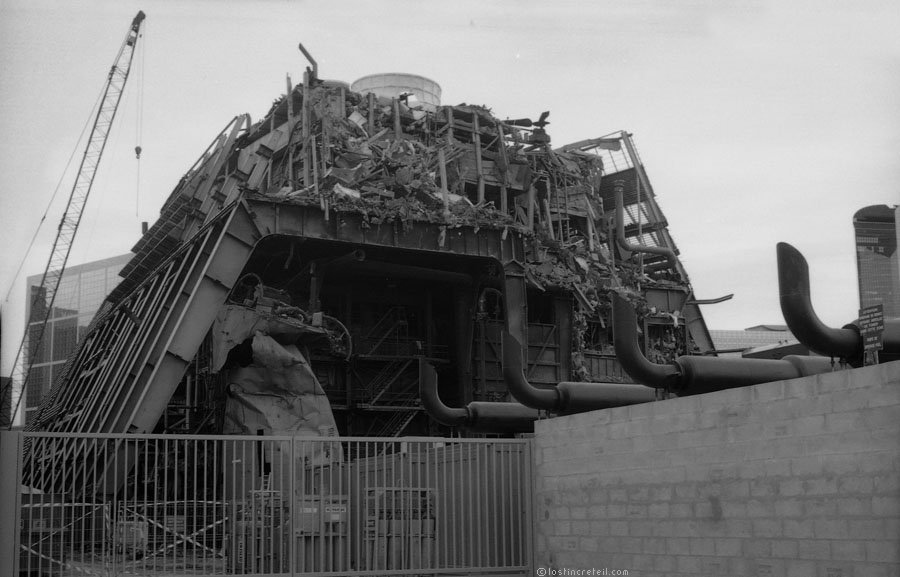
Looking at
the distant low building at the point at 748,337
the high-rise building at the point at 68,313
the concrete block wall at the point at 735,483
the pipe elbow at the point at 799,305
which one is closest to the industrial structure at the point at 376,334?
the pipe elbow at the point at 799,305

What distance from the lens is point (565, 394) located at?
1844 cm

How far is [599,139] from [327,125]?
72.3 feet

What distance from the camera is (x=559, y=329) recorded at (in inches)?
1554

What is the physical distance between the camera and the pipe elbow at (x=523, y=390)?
18.3m

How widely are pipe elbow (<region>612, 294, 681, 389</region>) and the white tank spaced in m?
33.3

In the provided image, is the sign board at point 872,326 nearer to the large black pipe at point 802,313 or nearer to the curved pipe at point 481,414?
the large black pipe at point 802,313

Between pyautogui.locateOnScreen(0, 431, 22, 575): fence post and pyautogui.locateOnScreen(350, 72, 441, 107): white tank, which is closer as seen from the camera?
pyautogui.locateOnScreen(0, 431, 22, 575): fence post

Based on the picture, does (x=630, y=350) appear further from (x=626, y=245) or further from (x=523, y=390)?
(x=626, y=245)

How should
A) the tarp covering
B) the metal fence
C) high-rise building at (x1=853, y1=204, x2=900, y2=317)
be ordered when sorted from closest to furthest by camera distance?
high-rise building at (x1=853, y1=204, x2=900, y2=317), the metal fence, the tarp covering

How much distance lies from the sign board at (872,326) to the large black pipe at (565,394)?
5985 millimetres

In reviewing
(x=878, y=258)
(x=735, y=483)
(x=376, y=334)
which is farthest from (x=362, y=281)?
(x=735, y=483)

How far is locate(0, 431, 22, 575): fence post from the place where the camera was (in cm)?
1316

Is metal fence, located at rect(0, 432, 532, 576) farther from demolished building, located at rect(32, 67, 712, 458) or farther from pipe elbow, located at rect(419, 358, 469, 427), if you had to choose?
demolished building, located at rect(32, 67, 712, 458)

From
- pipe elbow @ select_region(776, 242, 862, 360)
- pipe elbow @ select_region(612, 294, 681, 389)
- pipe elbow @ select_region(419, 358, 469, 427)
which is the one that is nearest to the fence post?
pipe elbow @ select_region(612, 294, 681, 389)
